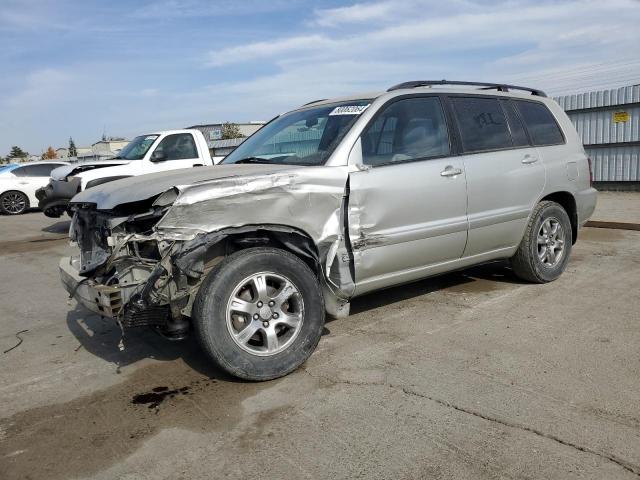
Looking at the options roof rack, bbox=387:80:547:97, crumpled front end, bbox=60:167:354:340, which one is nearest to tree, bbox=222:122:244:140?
roof rack, bbox=387:80:547:97

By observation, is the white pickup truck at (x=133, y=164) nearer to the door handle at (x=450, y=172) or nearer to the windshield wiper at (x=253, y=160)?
the windshield wiper at (x=253, y=160)

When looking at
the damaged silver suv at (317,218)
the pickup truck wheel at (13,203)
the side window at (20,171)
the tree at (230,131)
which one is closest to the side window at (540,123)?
the damaged silver suv at (317,218)

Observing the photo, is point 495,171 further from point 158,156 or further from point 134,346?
point 158,156

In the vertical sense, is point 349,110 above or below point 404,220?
above

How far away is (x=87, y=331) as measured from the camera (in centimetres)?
498

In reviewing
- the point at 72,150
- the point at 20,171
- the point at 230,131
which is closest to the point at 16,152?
the point at 72,150

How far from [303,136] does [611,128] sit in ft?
35.7

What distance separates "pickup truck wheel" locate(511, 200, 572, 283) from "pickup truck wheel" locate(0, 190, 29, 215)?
15.2 meters

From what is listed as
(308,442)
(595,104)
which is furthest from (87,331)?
(595,104)

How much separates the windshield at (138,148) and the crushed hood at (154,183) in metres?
7.28

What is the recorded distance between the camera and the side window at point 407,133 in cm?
436

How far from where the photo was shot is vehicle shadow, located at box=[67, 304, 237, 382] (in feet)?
13.6

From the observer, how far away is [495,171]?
504cm

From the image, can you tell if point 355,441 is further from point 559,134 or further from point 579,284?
point 559,134
